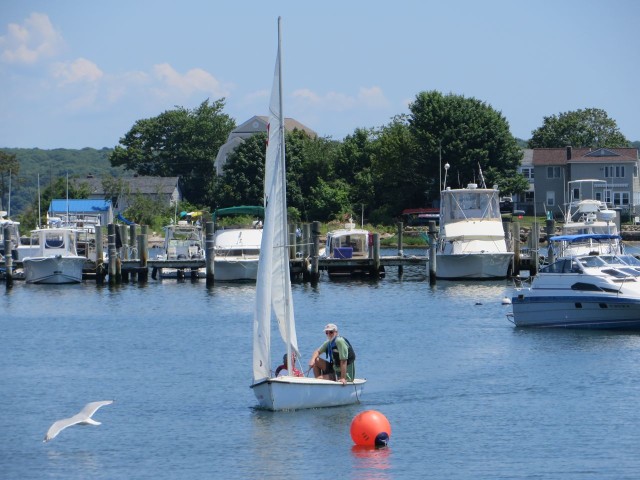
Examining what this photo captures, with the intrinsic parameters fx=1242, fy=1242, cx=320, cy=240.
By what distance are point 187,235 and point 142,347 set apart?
28006 mm

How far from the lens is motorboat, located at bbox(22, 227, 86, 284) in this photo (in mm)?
64875

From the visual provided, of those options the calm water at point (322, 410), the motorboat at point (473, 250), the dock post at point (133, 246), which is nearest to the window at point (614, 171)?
the motorboat at point (473, 250)

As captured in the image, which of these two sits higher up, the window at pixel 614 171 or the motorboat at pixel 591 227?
the window at pixel 614 171

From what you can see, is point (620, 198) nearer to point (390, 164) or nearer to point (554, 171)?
point (554, 171)

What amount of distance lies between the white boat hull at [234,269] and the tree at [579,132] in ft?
313

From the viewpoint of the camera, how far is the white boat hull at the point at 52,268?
6481 cm

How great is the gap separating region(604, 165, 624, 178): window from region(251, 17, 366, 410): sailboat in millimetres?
100232

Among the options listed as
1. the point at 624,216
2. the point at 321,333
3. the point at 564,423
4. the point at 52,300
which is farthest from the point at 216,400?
the point at 624,216

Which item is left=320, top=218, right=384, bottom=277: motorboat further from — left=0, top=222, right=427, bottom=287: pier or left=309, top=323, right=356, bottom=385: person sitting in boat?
left=309, top=323, right=356, bottom=385: person sitting in boat

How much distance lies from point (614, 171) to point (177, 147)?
52.8m

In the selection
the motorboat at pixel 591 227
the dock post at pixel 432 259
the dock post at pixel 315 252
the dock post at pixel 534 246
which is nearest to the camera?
the motorboat at pixel 591 227

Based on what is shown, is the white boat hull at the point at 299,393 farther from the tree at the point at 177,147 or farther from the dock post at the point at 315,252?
the tree at the point at 177,147

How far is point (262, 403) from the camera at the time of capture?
29031mm

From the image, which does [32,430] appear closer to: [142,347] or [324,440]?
[324,440]
